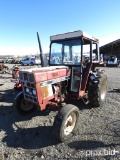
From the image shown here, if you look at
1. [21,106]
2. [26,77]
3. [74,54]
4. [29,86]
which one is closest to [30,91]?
[29,86]

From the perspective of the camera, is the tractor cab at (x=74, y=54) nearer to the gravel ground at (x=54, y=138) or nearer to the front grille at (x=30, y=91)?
the gravel ground at (x=54, y=138)

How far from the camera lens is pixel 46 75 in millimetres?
4379

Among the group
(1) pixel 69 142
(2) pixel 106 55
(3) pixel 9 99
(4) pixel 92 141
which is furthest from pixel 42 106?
(2) pixel 106 55

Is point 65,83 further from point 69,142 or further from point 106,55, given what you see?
point 106,55

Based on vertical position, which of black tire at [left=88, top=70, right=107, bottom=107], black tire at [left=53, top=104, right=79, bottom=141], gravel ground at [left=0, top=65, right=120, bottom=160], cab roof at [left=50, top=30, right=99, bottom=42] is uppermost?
cab roof at [left=50, top=30, right=99, bottom=42]

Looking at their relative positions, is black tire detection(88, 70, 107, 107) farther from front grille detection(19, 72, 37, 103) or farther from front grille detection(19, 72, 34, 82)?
front grille detection(19, 72, 34, 82)

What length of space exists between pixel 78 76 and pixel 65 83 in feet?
1.50

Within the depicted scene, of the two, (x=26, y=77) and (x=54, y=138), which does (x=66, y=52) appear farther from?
(x=54, y=138)

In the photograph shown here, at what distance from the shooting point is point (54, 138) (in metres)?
4.02

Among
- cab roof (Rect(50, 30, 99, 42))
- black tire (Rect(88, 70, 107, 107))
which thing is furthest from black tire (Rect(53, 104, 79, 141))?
cab roof (Rect(50, 30, 99, 42))

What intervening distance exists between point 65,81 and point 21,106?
→ 158cm

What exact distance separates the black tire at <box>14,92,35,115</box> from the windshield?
5.12 ft

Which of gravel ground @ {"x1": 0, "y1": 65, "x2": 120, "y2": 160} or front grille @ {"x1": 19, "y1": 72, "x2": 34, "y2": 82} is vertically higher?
front grille @ {"x1": 19, "y1": 72, "x2": 34, "y2": 82}

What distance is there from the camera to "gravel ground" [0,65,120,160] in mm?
3424
